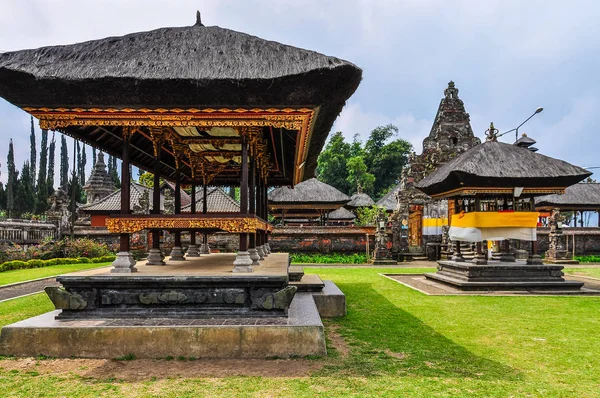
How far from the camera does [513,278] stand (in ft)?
39.2

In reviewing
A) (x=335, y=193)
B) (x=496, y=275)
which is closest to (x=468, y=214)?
(x=496, y=275)

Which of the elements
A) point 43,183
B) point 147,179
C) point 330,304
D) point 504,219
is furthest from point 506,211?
point 43,183

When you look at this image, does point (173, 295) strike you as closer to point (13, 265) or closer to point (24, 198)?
point (13, 265)

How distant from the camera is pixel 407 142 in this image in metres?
55.6

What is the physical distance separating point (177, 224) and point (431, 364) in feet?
12.7

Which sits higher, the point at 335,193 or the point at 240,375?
the point at 335,193

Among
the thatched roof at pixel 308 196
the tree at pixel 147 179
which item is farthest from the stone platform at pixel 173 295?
the tree at pixel 147 179

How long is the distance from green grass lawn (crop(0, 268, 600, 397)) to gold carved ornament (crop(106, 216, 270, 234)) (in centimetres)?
207

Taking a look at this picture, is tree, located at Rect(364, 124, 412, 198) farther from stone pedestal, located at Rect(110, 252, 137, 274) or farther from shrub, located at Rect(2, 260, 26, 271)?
stone pedestal, located at Rect(110, 252, 137, 274)

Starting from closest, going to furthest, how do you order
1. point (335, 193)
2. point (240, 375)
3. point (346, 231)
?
point (240, 375)
point (346, 231)
point (335, 193)

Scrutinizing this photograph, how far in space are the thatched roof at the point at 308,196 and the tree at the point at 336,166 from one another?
20420 millimetres

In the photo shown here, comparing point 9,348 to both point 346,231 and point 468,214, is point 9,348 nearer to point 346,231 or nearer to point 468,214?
point 468,214

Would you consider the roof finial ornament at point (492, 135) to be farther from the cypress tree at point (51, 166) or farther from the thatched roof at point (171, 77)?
the cypress tree at point (51, 166)

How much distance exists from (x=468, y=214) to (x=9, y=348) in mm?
10933
